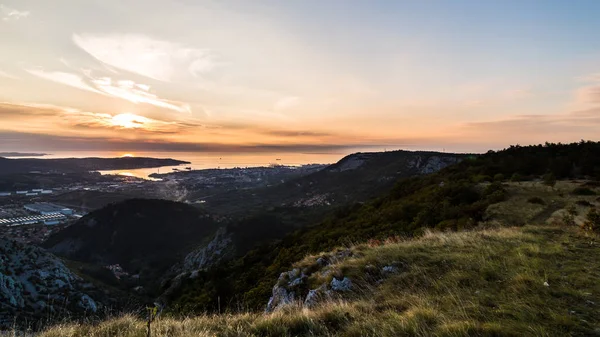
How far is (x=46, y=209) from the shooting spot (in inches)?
6816

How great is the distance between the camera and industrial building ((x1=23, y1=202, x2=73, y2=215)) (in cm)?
16506

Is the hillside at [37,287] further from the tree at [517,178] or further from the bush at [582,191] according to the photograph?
the bush at [582,191]

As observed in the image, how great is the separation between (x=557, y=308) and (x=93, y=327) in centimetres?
960

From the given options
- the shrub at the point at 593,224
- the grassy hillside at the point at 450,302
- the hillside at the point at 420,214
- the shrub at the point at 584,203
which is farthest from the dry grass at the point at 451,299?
the shrub at the point at 584,203

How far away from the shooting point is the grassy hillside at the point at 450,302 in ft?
16.1

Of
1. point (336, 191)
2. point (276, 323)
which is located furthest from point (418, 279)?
point (336, 191)

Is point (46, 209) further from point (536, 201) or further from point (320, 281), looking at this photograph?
point (536, 201)

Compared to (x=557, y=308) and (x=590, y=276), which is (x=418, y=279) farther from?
(x=590, y=276)

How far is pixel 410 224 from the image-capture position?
801 inches

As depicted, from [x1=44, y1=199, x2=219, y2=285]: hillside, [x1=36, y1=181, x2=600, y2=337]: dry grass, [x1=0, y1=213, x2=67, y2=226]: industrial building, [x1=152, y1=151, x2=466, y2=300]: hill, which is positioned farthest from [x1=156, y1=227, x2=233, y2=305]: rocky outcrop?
[x1=0, y1=213, x2=67, y2=226]: industrial building

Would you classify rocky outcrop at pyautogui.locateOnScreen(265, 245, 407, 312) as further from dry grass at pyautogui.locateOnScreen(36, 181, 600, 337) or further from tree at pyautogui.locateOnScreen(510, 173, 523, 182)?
tree at pyautogui.locateOnScreen(510, 173, 523, 182)

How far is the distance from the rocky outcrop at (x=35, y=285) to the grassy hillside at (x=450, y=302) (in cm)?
4313

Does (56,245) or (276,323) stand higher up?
(276,323)

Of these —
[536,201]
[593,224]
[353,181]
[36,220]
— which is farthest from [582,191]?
[36,220]
